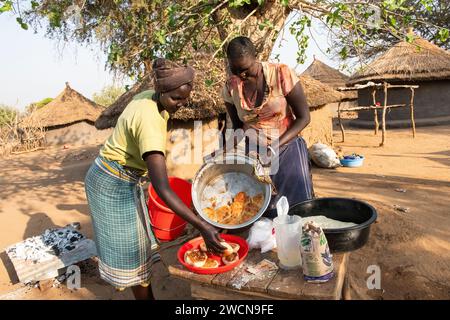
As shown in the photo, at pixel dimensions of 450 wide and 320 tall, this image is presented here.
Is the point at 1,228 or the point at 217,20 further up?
the point at 217,20

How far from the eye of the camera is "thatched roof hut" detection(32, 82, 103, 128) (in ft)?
43.4

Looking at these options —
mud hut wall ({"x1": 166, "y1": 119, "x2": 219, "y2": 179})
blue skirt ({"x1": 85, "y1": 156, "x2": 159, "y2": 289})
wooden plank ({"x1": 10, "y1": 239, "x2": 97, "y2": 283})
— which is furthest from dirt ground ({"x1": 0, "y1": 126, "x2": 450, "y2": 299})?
mud hut wall ({"x1": 166, "y1": 119, "x2": 219, "y2": 179})

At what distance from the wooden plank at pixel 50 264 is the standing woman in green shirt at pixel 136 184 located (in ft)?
3.72

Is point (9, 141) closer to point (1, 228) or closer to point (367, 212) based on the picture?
point (1, 228)

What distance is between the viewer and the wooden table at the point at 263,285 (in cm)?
143

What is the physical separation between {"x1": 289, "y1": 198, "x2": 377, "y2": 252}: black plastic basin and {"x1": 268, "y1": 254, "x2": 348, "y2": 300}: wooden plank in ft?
0.40

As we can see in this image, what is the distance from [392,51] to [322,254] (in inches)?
515

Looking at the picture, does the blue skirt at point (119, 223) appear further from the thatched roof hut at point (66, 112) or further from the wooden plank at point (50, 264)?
the thatched roof hut at point (66, 112)

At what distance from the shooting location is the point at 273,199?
234 cm

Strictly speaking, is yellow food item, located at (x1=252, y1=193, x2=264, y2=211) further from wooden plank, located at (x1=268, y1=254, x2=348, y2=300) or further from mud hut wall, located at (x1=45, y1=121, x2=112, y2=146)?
mud hut wall, located at (x1=45, y1=121, x2=112, y2=146)

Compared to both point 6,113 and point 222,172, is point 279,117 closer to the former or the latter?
point 222,172

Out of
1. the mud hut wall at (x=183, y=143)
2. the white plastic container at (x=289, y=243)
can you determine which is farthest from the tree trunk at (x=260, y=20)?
the white plastic container at (x=289, y=243)

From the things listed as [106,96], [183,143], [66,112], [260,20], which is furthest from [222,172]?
[106,96]
